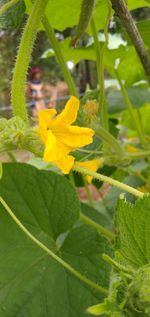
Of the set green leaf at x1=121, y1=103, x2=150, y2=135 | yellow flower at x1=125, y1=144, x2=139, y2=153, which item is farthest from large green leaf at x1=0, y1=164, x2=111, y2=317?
green leaf at x1=121, y1=103, x2=150, y2=135

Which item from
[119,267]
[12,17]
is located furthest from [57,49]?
[119,267]

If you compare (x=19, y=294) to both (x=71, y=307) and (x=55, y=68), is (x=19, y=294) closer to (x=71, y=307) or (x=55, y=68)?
(x=71, y=307)

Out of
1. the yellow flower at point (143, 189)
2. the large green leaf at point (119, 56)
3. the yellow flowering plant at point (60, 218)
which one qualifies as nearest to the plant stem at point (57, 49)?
the yellow flowering plant at point (60, 218)

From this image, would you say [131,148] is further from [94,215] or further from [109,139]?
[109,139]

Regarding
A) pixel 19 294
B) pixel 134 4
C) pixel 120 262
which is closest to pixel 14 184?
pixel 19 294

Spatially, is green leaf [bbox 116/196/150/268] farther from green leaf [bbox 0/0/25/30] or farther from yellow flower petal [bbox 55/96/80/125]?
green leaf [bbox 0/0/25/30]
